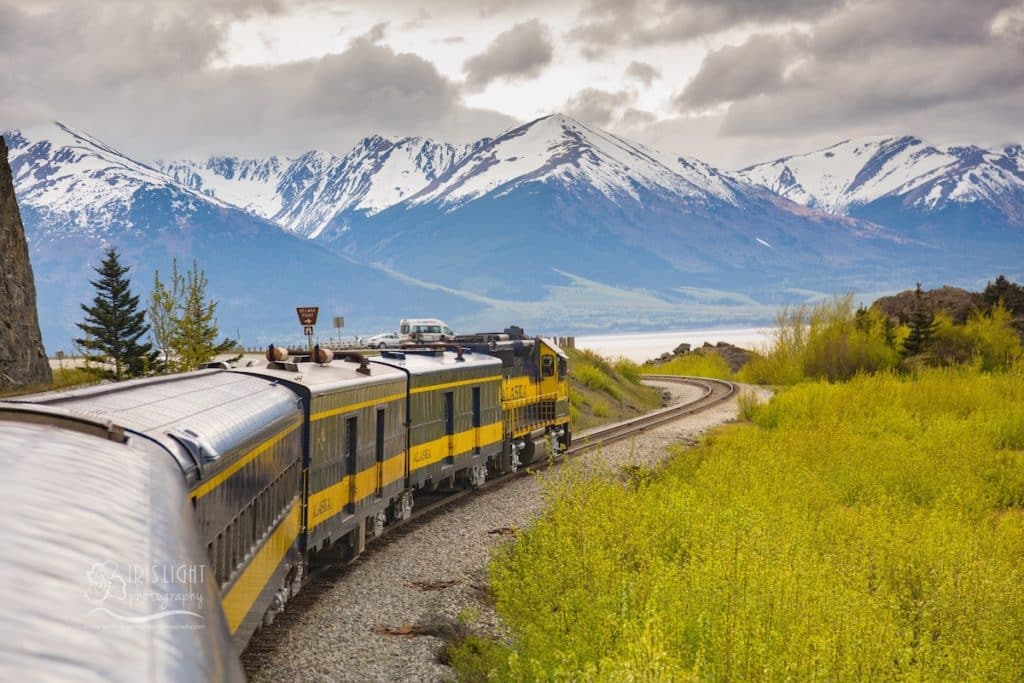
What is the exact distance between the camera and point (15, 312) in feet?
139

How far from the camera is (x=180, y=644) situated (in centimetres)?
312

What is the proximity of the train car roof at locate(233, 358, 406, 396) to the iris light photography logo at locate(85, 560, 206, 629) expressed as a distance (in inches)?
436

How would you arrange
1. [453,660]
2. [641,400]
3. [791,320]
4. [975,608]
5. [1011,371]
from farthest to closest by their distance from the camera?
[791,320] → [641,400] → [1011,371] → [975,608] → [453,660]

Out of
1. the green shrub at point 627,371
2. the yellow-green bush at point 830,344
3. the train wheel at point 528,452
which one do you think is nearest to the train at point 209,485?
the train wheel at point 528,452

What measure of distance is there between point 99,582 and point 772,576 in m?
9.36

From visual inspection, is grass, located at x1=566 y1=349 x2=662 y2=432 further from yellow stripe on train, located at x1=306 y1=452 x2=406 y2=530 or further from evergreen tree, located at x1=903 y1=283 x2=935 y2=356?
yellow stripe on train, located at x1=306 y1=452 x2=406 y2=530

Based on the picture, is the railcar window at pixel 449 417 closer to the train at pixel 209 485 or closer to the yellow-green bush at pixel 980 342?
the train at pixel 209 485

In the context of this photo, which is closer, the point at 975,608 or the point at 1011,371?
the point at 975,608

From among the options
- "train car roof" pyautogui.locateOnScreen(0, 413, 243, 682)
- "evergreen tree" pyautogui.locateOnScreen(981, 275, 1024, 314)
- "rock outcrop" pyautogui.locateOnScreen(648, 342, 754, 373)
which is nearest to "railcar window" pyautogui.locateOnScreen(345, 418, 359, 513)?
"train car roof" pyautogui.locateOnScreen(0, 413, 243, 682)

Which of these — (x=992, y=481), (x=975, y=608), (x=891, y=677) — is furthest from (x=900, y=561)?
(x=992, y=481)

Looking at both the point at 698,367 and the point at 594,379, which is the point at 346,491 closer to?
the point at 594,379

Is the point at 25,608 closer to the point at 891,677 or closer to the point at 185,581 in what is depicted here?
the point at 185,581

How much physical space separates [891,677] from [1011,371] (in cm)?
4067

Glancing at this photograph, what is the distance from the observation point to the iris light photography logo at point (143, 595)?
10.3ft
